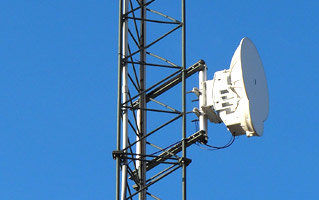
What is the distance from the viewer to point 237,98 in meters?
28.8

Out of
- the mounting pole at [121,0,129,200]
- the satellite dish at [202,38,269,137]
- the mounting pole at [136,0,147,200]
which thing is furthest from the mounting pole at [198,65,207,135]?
the mounting pole at [121,0,129,200]

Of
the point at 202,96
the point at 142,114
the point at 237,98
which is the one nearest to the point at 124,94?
the point at 142,114

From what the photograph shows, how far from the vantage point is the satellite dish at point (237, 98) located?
2859 cm

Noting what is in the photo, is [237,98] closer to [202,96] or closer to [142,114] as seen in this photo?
[202,96]

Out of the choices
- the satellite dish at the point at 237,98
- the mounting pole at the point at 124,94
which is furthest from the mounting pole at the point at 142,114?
the satellite dish at the point at 237,98

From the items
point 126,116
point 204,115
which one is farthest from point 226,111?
point 126,116

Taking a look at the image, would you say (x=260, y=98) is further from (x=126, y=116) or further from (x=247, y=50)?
(x=126, y=116)

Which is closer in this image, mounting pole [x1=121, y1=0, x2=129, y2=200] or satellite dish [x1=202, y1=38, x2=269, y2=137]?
mounting pole [x1=121, y1=0, x2=129, y2=200]

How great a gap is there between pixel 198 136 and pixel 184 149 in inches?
25.1

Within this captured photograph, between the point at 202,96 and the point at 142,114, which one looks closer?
the point at 202,96

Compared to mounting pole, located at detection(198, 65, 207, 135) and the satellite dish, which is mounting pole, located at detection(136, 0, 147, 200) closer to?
mounting pole, located at detection(198, 65, 207, 135)

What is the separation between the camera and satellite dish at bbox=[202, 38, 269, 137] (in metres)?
28.6

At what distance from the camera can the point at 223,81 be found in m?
28.9

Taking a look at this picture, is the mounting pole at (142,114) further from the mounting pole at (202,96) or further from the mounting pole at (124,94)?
the mounting pole at (202,96)
